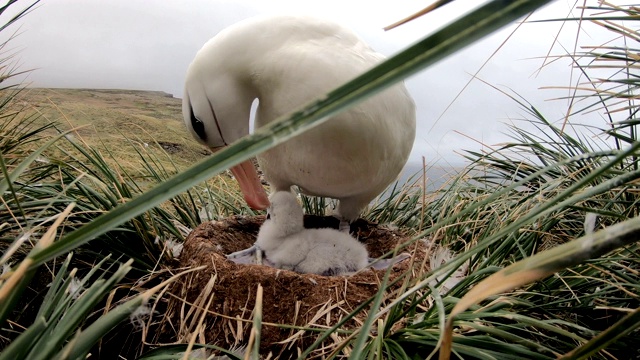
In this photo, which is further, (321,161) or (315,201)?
(315,201)

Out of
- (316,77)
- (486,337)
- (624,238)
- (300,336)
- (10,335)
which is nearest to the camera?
(624,238)

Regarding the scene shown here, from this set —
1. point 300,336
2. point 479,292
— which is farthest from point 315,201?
point 479,292

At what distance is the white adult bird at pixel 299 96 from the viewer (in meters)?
1.87

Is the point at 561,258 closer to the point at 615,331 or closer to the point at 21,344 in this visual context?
the point at 615,331

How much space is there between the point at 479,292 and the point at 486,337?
2.37ft

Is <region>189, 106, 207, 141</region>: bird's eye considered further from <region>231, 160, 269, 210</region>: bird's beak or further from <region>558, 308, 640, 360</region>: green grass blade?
<region>558, 308, 640, 360</region>: green grass blade

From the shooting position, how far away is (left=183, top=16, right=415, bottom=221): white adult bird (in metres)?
1.87

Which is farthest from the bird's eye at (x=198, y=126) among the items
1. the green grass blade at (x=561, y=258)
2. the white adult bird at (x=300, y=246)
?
the green grass blade at (x=561, y=258)

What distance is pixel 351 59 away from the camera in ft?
6.26

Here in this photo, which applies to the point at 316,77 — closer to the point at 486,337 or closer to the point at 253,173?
the point at 253,173

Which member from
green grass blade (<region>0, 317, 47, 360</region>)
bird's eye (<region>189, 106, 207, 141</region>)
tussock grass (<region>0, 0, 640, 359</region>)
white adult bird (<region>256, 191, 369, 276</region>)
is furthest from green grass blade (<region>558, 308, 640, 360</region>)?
bird's eye (<region>189, 106, 207, 141</region>)

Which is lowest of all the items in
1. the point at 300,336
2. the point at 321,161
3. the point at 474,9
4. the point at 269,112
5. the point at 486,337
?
the point at 300,336

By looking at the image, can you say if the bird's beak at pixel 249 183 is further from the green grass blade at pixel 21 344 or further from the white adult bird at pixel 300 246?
the green grass blade at pixel 21 344

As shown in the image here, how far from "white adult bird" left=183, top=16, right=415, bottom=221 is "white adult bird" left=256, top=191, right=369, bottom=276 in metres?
0.24
